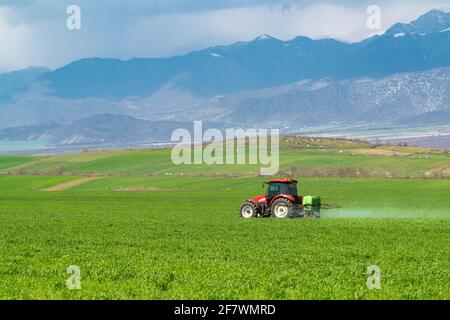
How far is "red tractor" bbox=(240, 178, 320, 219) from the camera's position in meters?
41.6

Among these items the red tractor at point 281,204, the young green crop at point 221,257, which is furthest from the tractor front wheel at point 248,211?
the young green crop at point 221,257

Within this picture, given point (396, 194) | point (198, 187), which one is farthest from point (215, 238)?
point (198, 187)

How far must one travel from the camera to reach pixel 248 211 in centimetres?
4284

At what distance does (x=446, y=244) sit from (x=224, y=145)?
445 feet

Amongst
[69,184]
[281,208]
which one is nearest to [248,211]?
[281,208]

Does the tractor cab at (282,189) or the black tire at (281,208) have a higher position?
the tractor cab at (282,189)

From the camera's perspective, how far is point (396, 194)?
7288cm

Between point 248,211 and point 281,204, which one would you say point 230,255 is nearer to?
point 281,204

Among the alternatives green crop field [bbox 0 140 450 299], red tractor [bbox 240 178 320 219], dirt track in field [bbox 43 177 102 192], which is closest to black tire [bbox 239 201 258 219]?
red tractor [bbox 240 178 320 219]

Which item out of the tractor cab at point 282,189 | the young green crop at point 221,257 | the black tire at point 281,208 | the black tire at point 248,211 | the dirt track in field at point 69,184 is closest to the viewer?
the young green crop at point 221,257

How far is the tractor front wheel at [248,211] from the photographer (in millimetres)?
42531

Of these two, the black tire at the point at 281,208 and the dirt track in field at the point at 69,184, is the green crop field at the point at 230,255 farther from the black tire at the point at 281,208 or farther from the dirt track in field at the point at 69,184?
the dirt track in field at the point at 69,184
